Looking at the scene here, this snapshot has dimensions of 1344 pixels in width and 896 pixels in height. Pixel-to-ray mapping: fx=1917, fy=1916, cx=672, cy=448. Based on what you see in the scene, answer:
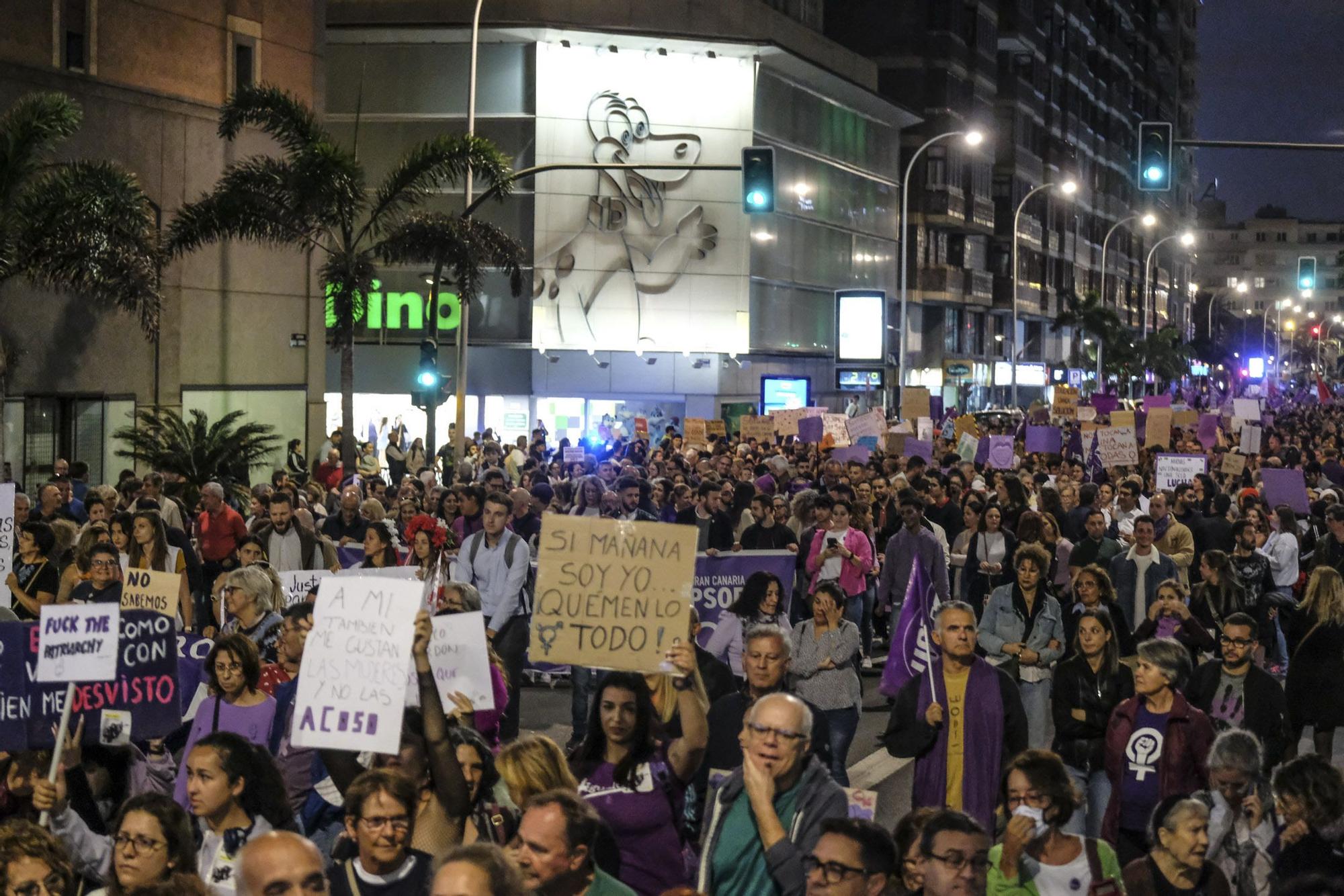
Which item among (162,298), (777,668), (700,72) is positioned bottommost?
(777,668)

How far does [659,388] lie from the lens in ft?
169

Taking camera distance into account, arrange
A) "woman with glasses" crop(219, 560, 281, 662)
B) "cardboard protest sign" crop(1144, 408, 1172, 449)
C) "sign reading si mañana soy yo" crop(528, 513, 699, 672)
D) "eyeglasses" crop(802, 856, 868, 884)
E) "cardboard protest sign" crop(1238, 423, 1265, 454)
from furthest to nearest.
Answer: "cardboard protest sign" crop(1144, 408, 1172, 449), "cardboard protest sign" crop(1238, 423, 1265, 454), "woman with glasses" crop(219, 560, 281, 662), "sign reading si mañana soy yo" crop(528, 513, 699, 672), "eyeglasses" crop(802, 856, 868, 884)

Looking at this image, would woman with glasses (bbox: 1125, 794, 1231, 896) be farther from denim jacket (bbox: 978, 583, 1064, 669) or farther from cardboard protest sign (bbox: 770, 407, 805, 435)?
cardboard protest sign (bbox: 770, 407, 805, 435)

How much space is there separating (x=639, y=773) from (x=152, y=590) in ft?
16.7

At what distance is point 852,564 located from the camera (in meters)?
15.5

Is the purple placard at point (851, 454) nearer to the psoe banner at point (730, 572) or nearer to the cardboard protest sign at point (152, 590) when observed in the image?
the psoe banner at point (730, 572)

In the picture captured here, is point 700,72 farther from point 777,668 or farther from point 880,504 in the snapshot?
point 777,668

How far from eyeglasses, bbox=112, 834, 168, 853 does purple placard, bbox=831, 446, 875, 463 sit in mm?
20424

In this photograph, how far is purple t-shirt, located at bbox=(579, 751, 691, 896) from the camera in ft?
21.3

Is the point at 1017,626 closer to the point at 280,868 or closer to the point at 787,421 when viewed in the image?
the point at 280,868

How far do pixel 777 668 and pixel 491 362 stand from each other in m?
43.2

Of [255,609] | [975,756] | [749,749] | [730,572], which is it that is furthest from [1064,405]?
[749,749]

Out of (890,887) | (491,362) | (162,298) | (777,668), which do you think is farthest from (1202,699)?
(491,362)

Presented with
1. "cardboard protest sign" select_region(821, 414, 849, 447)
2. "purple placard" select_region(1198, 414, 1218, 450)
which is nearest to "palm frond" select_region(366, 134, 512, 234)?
"cardboard protest sign" select_region(821, 414, 849, 447)
